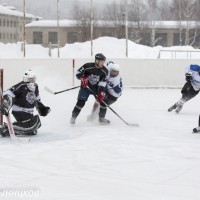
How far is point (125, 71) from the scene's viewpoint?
48.9 feet

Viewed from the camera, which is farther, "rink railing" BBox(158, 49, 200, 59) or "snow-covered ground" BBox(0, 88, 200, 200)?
"rink railing" BBox(158, 49, 200, 59)

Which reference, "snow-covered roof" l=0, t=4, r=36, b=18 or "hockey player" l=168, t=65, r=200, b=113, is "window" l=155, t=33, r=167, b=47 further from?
"hockey player" l=168, t=65, r=200, b=113

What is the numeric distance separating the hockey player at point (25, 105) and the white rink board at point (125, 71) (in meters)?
7.21

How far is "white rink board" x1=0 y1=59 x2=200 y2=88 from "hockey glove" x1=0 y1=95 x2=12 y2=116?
7.52 meters

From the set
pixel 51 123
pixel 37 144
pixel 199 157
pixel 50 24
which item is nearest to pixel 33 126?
pixel 37 144

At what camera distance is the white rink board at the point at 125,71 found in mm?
14289

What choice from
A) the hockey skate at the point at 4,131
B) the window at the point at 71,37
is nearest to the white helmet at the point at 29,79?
the hockey skate at the point at 4,131

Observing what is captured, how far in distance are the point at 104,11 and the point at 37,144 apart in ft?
138

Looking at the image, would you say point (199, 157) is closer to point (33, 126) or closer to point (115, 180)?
point (115, 180)

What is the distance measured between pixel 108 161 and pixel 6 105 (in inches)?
64.8

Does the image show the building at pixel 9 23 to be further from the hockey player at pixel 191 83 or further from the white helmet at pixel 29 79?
the white helmet at pixel 29 79

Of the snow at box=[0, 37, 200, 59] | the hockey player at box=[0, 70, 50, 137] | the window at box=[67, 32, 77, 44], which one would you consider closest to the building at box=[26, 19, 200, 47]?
the window at box=[67, 32, 77, 44]

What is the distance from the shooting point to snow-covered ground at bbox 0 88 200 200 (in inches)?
173

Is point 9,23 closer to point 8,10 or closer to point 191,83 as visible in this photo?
point 8,10
